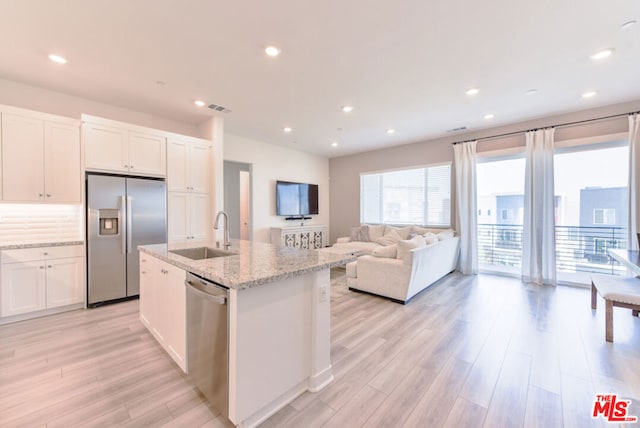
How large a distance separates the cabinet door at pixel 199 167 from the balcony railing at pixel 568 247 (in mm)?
5539

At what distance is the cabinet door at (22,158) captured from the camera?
2.95 metres

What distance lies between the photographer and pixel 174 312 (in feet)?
6.75

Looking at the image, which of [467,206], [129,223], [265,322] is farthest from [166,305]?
[467,206]

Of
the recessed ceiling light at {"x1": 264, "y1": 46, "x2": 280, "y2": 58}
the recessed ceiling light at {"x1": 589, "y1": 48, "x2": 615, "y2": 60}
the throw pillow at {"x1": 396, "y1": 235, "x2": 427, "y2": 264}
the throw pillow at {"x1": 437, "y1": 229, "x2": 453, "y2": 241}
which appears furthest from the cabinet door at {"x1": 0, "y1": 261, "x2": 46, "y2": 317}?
the recessed ceiling light at {"x1": 589, "y1": 48, "x2": 615, "y2": 60}

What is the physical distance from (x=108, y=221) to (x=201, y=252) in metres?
1.83

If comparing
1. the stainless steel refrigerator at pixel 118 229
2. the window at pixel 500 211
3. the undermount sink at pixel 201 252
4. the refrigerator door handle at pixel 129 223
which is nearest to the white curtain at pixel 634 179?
the window at pixel 500 211

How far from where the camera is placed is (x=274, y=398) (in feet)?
5.41

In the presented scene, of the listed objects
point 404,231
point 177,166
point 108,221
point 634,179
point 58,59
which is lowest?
point 404,231

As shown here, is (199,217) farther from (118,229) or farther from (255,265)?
(255,265)

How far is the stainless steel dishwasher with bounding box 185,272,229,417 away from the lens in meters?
1.52

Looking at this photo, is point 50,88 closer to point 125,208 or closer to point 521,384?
point 125,208

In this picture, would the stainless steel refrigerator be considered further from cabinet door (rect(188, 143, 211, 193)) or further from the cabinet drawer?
cabinet door (rect(188, 143, 211, 193))

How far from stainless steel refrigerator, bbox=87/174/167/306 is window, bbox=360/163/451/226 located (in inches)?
190

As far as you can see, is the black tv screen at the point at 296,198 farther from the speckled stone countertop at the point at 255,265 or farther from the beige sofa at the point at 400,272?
the speckled stone countertop at the point at 255,265
